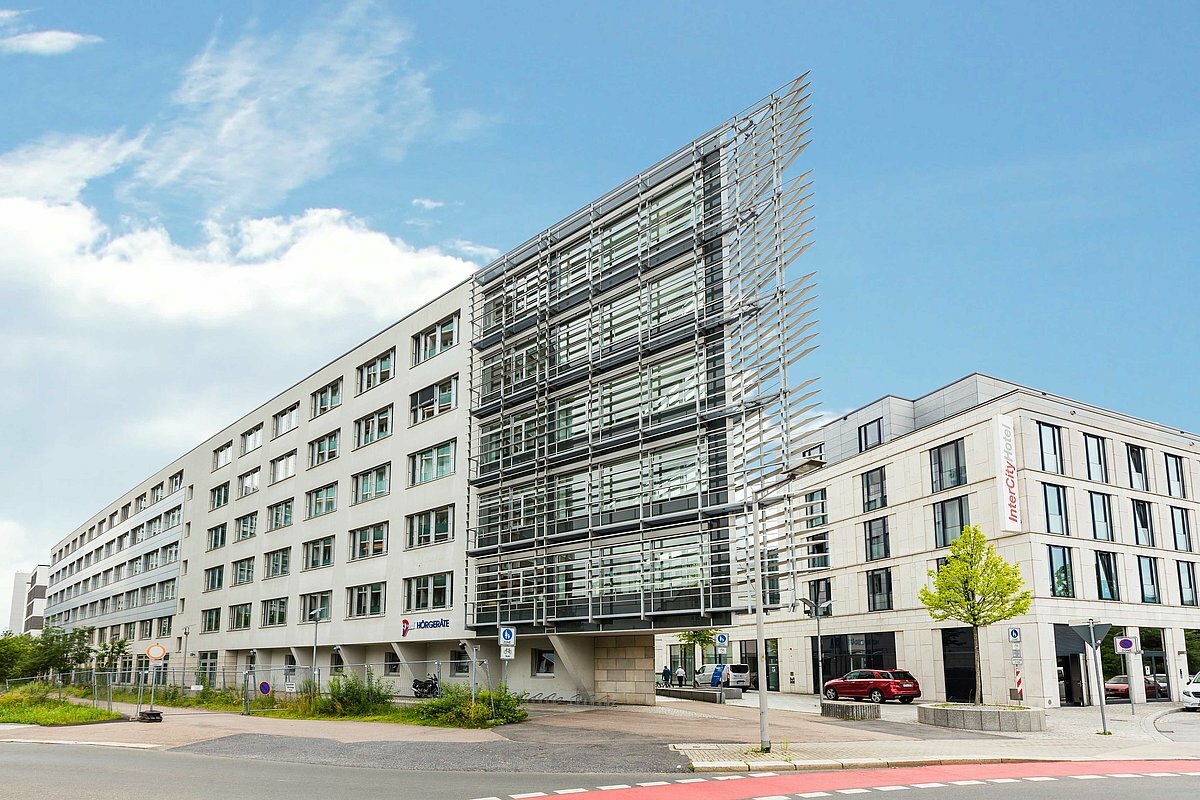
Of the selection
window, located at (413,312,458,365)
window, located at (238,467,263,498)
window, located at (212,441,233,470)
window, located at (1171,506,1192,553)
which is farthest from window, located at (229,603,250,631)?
window, located at (1171,506,1192,553)

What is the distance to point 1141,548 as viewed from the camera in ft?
157

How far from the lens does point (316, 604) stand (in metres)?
48.2

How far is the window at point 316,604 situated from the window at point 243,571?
25.7 feet

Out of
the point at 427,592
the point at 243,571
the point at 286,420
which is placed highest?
the point at 286,420

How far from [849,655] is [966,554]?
2226cm

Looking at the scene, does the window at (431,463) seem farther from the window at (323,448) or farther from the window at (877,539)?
the window at (877,539)

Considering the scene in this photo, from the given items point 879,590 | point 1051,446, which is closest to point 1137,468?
point 1051,446

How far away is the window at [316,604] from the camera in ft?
154

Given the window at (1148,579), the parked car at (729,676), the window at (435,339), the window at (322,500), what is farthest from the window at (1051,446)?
the window at (322,500)

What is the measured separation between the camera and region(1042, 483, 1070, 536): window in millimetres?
44625

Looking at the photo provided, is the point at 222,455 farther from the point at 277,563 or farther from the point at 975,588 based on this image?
the point at 975,588

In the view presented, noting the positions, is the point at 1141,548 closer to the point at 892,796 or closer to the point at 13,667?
the point at 892,796

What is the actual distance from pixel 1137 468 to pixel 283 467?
142ft

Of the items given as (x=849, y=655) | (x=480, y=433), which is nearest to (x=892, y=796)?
(x=480, y=433)
